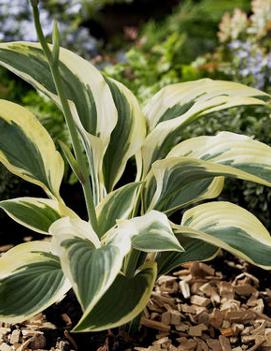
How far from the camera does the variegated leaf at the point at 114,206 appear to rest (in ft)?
5.56

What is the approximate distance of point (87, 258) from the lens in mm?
1409

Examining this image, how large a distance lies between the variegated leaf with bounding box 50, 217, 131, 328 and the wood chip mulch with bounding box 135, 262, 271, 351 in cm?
36

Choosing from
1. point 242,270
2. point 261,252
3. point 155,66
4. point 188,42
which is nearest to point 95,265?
point 261,252

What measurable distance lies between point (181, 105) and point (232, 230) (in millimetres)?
383

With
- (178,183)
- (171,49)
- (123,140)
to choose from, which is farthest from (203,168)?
(171,49)

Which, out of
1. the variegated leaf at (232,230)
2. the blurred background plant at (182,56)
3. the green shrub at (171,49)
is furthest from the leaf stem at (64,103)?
the green shrub at (171,49)

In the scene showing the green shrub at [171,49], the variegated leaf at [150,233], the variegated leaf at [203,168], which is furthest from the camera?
the green shrub at [171,49]

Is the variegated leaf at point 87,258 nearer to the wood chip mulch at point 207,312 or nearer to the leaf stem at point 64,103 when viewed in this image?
the leaf stem at point 64,103

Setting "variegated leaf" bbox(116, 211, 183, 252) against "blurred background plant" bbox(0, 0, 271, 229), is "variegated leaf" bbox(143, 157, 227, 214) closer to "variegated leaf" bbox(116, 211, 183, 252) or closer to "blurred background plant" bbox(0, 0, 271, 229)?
"variegated leaf" bbox(116, 211, 183, 252)

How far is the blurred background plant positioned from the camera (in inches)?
96.4

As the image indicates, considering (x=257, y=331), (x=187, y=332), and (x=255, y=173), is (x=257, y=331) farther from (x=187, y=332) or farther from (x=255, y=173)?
(x=255, y=173)

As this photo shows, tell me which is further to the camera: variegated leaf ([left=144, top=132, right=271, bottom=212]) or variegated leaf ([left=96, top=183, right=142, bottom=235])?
variegated leaf ([left=96, top=183, right=142, bottom=235])

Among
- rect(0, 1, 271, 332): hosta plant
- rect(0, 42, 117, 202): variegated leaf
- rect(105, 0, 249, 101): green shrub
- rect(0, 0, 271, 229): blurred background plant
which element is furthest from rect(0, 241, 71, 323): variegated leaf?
rect(105, 0, 249, 101): green shrub

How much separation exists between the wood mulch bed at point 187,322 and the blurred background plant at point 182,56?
1.24 ft
